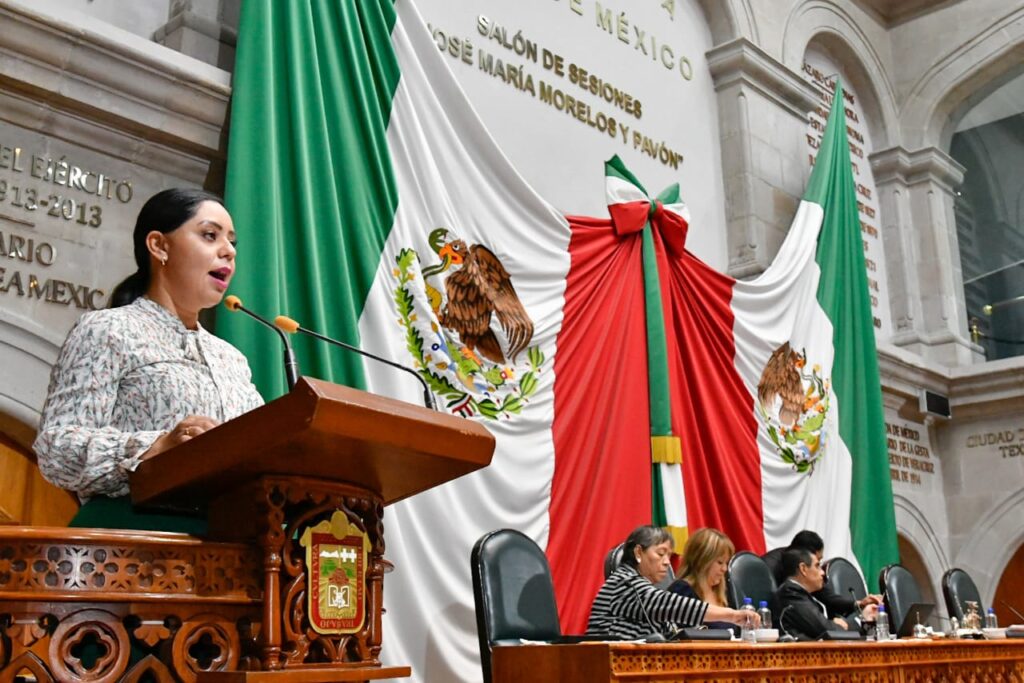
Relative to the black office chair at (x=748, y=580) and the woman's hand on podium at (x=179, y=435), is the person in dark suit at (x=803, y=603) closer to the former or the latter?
the black office chair at (x=748, y=580)

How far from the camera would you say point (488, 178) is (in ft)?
16.4

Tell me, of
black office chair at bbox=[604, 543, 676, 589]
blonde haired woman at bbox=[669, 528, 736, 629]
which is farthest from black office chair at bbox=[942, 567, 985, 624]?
black office chair at bbox=[604, 543, 676, 589]

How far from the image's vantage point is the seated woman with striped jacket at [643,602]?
12.7 ft

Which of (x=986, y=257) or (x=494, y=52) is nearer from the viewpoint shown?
(x=494, y=52)

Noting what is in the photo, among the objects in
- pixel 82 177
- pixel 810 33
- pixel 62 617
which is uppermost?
pixel 810 33

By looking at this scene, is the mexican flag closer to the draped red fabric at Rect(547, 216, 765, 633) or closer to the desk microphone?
the draped red fabric at Rect(547, 216, 765, 633)

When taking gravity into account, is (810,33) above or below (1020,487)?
above

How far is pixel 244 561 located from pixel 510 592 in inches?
86.6

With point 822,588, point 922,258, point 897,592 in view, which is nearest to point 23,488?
point 822,588

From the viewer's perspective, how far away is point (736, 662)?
3078 millimetres

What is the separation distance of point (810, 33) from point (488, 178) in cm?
505

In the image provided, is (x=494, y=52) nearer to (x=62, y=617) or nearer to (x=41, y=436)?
(x=41, y=436)

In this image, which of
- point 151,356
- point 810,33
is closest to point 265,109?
point 151,356

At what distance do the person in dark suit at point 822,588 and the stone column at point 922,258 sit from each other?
4545 millimetres
